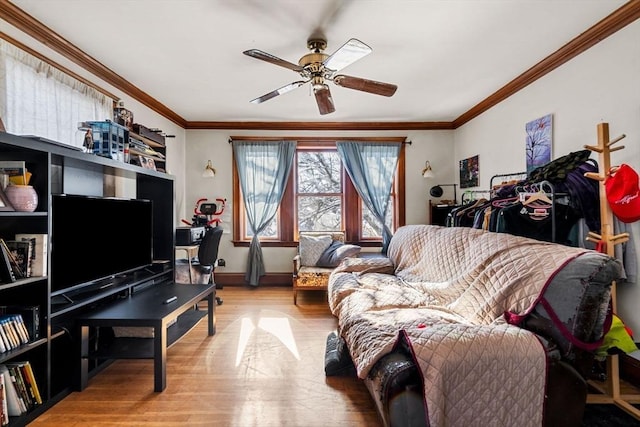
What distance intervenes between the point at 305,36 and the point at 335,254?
2.58 metres

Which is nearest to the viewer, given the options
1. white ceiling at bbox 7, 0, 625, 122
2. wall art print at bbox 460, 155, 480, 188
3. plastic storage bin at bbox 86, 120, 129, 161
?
white ceiling at bbox 7, 0, 625, 122

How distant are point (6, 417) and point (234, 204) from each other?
342 cm

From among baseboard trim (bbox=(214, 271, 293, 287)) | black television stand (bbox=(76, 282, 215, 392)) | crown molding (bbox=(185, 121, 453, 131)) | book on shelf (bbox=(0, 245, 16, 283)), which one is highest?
crown molding (bbox=(185, 121, 453, 131))

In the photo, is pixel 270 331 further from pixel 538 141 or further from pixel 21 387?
pixel 538 141

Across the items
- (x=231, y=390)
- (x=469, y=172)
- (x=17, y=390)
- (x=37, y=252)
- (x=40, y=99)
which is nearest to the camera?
(x=17, y=390)

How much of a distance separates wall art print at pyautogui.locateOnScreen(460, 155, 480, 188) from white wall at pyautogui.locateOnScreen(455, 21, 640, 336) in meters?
0.53

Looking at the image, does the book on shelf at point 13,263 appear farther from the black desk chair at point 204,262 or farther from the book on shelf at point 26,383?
the black desk chair at point 204,262

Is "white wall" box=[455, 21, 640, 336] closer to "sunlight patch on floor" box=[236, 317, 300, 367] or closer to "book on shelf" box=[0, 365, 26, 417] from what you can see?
"sunlight patch on floor" box=[236, 317, 300, 367]

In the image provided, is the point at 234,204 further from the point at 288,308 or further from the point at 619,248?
the point at 619,248

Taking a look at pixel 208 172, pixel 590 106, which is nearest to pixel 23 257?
pixel 208 172

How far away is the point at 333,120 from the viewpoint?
4.60m

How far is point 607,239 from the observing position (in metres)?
1.86

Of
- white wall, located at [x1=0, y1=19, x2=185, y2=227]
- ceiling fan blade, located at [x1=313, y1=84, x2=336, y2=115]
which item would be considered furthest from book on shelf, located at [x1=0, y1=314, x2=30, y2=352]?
ceiling fan blade, located at [x1=313, y1=84, x2=336, y2=115]

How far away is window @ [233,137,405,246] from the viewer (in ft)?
15.7
